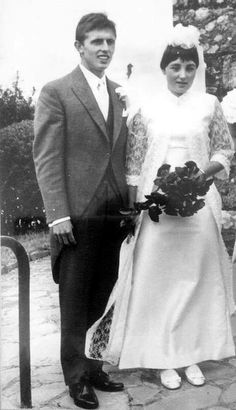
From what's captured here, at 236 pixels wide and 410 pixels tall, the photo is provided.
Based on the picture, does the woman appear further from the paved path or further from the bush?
the bush

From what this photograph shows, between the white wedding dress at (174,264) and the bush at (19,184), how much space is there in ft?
1.31

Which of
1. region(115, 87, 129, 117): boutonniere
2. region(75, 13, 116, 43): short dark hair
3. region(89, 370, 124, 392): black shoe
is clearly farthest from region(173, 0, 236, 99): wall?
region(89, 370, 124, 392): black shoe

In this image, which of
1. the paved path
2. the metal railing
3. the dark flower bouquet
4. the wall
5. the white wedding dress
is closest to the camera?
the metal railing

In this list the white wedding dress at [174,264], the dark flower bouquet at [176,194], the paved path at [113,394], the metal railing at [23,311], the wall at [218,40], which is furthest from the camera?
the wall at [218,40]

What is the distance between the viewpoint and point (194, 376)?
88.3 inches

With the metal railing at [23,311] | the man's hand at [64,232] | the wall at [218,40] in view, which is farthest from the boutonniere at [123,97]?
the wall at [218,40]

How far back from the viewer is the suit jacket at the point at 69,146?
6.86 feet

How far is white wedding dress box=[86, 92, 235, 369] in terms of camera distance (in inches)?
89.4

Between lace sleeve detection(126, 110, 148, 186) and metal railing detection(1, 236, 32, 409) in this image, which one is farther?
lace sleeve detection(126, 110, 148, 186)

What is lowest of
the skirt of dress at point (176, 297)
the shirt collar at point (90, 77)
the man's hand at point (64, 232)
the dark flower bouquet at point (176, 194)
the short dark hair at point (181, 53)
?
the skirt of dress at point (176, 297)

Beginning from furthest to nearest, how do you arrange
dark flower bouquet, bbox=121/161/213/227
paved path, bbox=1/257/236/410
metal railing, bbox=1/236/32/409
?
dark flower bouquet, bbox=121/161/213/227 → paved path, bbox=1/257/236/410 → metal railing, bbox=1/236/32/409

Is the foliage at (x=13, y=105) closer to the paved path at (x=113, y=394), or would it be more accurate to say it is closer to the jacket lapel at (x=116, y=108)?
the jacket lapel at (x=116, y=108)

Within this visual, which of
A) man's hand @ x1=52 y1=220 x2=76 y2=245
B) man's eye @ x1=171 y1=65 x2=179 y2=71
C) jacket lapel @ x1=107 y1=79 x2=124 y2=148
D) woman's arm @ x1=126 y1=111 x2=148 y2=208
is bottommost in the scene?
man's hand @ x1=52 y1=220 x2=76 y2=245

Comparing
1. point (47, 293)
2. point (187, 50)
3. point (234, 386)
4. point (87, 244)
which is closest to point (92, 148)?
point (87, 244)
